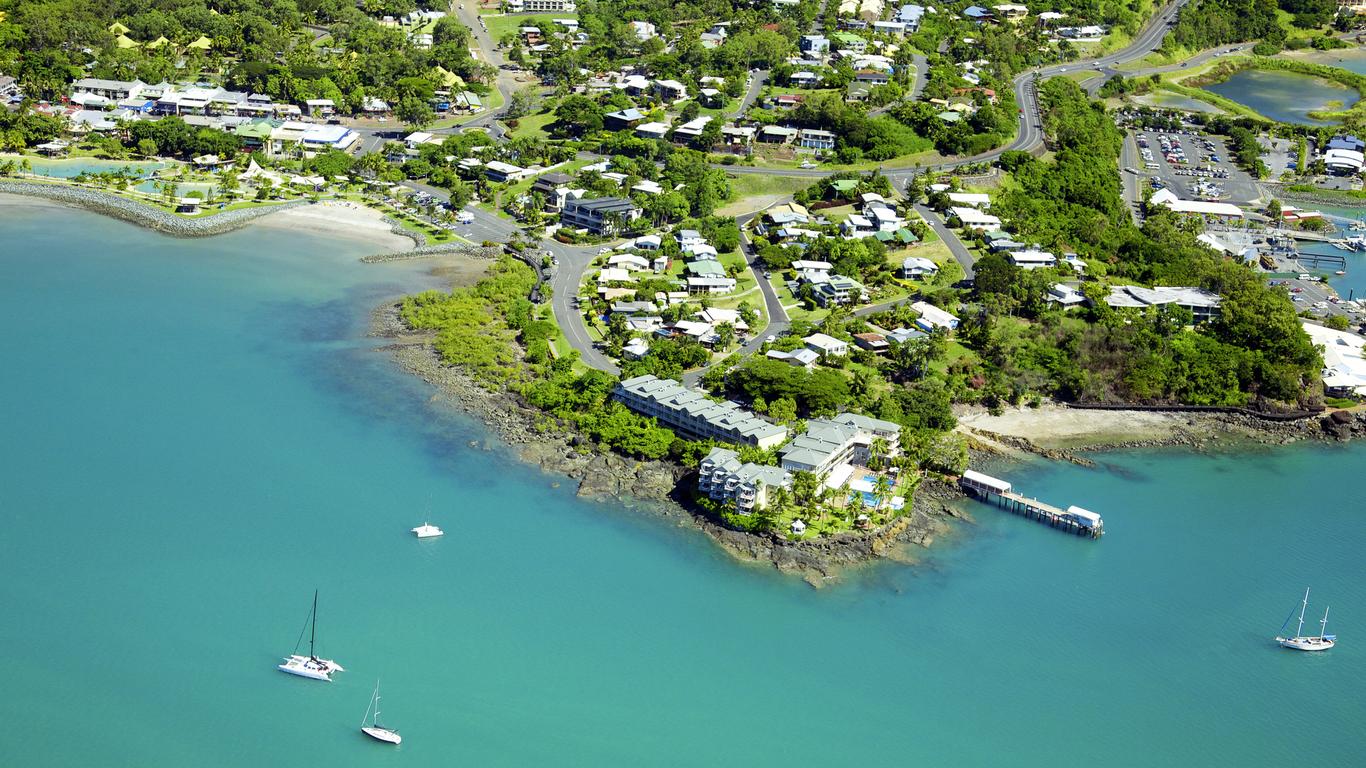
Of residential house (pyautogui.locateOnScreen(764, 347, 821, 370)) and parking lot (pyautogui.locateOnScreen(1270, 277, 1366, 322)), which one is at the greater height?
parking lot (pyautogui.locateOnScreen(1270, 277, 1366, 322))

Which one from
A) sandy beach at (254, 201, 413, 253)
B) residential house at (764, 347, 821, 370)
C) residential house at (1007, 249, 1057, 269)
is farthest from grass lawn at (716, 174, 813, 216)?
residential house at (764, 347, 821, 370)

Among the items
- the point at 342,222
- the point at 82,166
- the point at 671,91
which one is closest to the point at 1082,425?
the point at 342,222

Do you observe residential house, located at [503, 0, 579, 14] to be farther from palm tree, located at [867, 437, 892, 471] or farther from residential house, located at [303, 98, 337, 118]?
palm tree, located at [867, 437, 892, 471]

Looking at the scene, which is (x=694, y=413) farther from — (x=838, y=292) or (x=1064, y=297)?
(x=1064, y=297)

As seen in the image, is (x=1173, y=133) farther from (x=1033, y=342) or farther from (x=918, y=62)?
(x=1033, y=342)

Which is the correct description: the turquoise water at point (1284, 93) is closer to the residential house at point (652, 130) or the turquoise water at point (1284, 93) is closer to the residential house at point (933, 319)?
the residential house at point (652, 130)

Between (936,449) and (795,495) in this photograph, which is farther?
(936,449)

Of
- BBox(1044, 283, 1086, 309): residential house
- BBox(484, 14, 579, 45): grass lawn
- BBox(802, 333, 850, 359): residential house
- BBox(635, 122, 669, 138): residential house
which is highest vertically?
BBox(484, 14, 579, 45): grass lawn

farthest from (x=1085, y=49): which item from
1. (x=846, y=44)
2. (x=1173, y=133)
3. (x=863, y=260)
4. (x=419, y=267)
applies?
(x=419, y=267)
